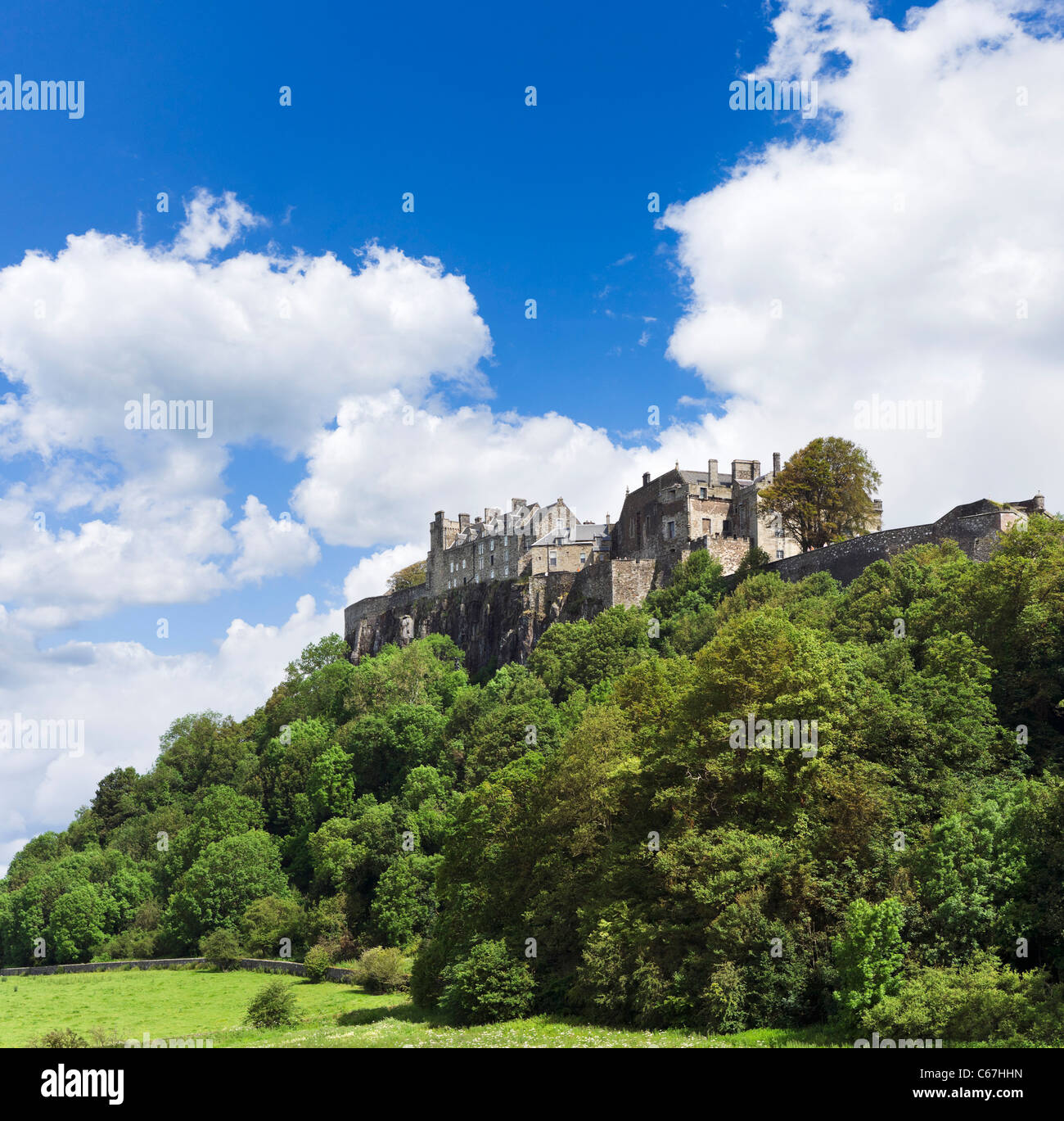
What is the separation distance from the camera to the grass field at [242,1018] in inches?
1180

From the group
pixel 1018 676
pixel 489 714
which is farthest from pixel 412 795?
pixel 1018 676

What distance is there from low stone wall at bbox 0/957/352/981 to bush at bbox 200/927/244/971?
0.46 metres

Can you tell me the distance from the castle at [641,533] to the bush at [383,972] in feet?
118

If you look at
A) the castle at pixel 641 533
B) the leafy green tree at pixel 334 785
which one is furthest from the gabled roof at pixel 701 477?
the leafy green tree at pixel 334 785

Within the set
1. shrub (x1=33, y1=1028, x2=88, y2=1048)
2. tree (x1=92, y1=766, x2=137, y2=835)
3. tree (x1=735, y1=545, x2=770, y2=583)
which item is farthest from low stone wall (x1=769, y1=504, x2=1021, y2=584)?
tree (x1=92, y1=766, x2=137, y2=835)

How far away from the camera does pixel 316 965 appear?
52.7m

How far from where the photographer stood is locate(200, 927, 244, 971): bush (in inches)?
2421

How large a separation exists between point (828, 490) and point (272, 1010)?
163ft

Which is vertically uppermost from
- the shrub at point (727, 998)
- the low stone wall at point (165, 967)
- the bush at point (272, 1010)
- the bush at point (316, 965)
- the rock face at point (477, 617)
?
the rock face at point (477, 617)

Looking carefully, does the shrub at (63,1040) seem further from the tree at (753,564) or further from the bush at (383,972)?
the tree at (753,564)

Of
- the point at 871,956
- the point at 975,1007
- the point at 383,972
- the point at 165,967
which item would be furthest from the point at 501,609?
the point at 975,1007

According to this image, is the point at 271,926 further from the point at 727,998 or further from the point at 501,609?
the point at 727,998

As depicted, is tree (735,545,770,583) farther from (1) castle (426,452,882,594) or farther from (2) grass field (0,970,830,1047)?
(2) grass field (0,970,830,1047)
